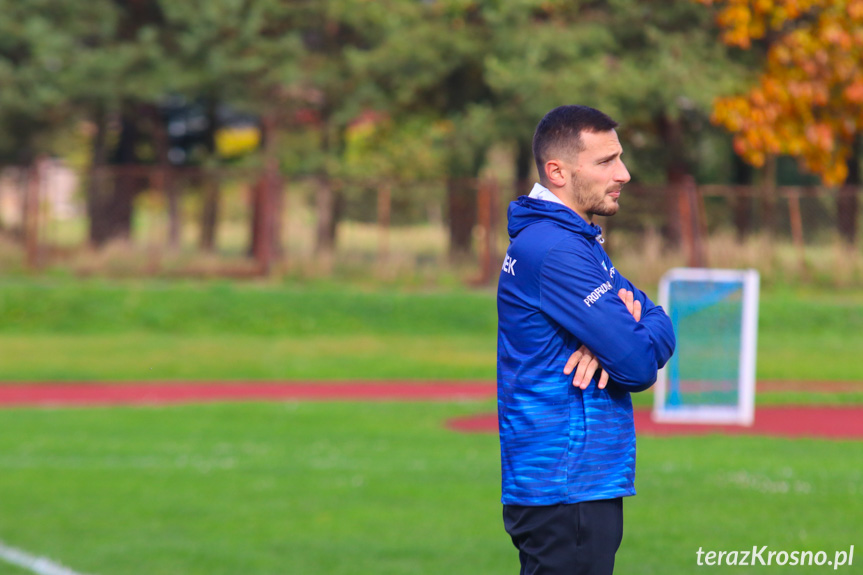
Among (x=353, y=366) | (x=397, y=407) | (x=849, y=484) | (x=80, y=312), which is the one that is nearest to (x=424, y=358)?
(x=353, y=366)

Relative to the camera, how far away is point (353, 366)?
18.3 metres

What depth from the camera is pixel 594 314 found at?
3.34 m

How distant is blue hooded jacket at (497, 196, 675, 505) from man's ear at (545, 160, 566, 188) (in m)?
0.07

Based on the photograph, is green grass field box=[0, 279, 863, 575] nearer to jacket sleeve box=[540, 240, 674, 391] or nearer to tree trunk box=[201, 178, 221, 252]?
jacket sleeve box=[540, 240, 674, 391]

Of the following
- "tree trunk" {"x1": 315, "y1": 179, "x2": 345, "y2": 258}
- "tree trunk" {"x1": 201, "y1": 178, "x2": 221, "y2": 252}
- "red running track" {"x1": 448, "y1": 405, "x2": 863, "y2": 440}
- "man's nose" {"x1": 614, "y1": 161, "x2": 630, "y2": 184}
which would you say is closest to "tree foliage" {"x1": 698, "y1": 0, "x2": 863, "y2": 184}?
"tree trunk" {"x1": 315, "y1": 179, "x2": 345, "y2": 258}

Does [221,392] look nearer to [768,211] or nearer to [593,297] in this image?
[768,211]

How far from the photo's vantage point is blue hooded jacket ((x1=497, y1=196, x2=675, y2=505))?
3354 millimetres

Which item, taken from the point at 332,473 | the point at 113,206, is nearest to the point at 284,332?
the point at 113,206

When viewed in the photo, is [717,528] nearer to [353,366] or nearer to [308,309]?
[353,366]

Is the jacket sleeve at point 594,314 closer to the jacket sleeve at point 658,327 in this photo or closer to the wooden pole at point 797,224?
the jacket sleeve at point 658,327

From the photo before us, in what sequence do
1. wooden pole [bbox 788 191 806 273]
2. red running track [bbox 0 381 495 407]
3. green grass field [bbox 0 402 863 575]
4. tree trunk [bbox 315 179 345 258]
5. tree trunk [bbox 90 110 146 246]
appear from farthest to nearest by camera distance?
tree trunk [bbox 90 110 146 246], tree trunk [bbox 315 179 345 258], wooden pole [bbox 788 191 806 273], red running track [bbox 0 381 495 407], green grass field [bbox 0 402 863 575]

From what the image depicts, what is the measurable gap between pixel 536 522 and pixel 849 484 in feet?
21.5

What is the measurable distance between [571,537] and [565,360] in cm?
51

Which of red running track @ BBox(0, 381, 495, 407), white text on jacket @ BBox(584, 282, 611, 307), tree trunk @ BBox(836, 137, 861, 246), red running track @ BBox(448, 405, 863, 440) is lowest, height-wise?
red running track @ BBox(0, 381, 495, 407)
